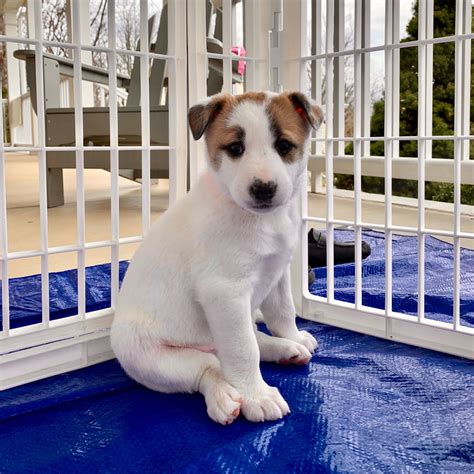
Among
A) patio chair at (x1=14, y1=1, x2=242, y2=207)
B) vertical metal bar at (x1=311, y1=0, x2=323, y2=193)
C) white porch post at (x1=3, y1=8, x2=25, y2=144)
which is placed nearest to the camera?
vertical metal bar at (x1=311, y1=0, x2=323, y2=193)

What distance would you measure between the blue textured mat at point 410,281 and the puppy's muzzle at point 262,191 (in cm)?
77

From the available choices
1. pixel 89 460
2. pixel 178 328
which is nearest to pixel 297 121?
pixel 178 328

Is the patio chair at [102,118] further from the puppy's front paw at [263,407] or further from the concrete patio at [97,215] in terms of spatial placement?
the puppy's front paw at [263,407]

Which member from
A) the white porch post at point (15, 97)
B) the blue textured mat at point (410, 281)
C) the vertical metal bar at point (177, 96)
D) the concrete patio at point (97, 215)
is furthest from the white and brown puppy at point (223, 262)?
the white porch post at point (15, 97)

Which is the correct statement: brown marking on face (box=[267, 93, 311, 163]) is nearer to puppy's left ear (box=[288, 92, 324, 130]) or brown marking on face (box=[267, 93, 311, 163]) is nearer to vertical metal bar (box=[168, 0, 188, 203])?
puppy's left ear (box=[288, 92, 324, 130])

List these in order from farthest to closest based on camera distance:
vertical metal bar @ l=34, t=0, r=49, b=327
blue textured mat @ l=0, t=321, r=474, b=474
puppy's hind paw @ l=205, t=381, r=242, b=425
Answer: vertical metal bar @ l=34, t=0, r=49, b=327, puppy's hind paw @ l=205, t=381, r=242, b=425, blue textured mat @ l=0, t=321, r=474, b=474

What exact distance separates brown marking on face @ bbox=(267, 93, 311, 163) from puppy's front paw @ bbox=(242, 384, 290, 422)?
42 cm

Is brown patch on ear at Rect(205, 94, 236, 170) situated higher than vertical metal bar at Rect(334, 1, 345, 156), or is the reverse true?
vertical metal bar at Rect(334, 1, 345, 156)

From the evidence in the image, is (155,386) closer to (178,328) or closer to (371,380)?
(178,328)

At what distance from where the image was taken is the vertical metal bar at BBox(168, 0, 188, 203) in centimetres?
145

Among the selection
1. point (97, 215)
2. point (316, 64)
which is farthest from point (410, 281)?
point (97, 215)

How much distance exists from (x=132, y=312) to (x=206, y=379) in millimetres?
196

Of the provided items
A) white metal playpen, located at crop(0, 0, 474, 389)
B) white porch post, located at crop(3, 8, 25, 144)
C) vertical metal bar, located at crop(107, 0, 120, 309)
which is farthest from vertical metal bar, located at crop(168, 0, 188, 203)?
white porch post, located at crop(3, 8, 25, 144)

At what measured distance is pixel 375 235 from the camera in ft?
9.16
